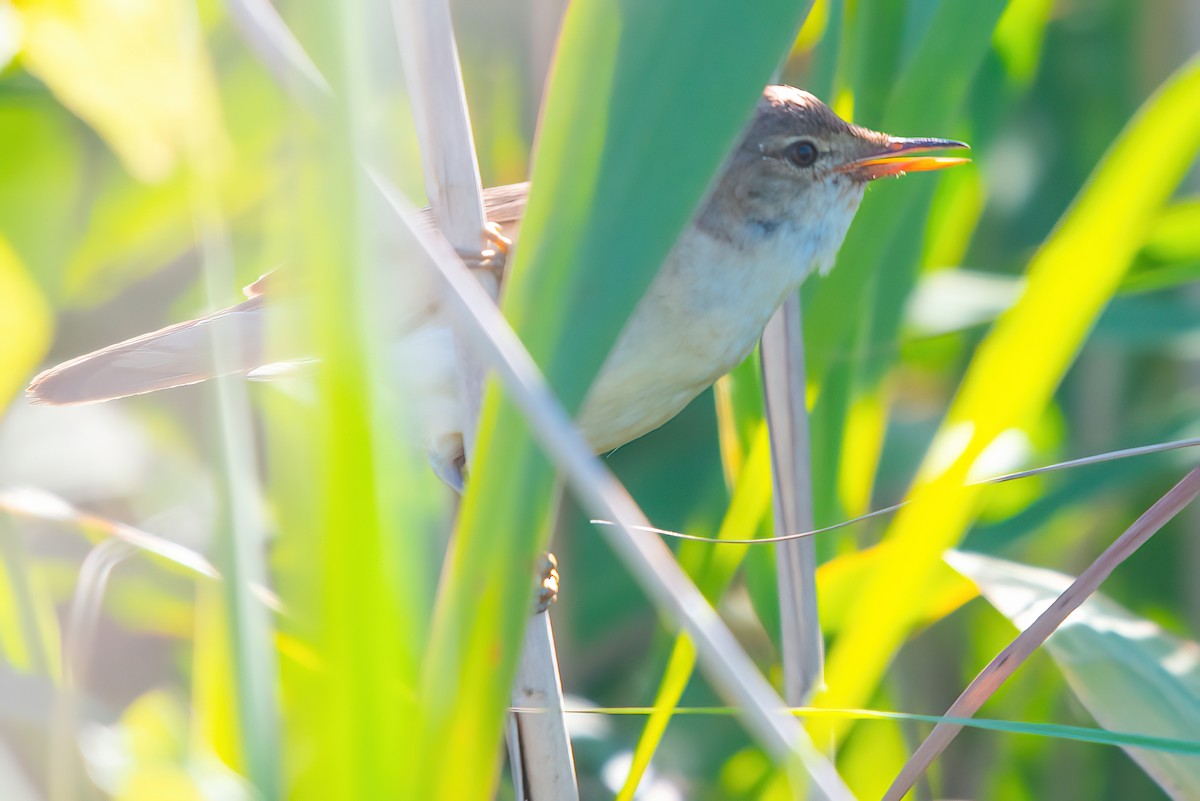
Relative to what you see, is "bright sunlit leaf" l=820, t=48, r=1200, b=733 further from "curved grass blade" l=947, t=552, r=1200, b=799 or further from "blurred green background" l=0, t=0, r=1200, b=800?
"curved grass blade" l=947, t=552, r=1200, b=799

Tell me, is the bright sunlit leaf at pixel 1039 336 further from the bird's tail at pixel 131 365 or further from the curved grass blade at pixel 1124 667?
the bird's tail at pixel 131 365

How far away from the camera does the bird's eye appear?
792mm

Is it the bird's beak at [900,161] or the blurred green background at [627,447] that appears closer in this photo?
the blurred green background at [627,447]

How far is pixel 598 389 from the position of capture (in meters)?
0.71

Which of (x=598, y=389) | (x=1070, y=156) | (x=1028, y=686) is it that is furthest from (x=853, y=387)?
(x=1070, y=156)

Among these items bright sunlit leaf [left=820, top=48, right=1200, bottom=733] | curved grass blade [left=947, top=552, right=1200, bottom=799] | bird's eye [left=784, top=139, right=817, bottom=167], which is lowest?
curved grass blade [left=947, top=552, right=1200, bottom=799]

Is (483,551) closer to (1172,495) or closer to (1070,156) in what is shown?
(1172,495)

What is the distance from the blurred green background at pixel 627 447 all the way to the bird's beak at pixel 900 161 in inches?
0.6

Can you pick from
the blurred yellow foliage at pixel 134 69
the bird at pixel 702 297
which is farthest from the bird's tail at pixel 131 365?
the blurred yellow foliage at pixel 134 69

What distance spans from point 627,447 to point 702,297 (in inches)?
22.4

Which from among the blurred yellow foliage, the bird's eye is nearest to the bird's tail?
the blurred yellow foliage

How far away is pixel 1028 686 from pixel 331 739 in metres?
0.99

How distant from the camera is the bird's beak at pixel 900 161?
68cm

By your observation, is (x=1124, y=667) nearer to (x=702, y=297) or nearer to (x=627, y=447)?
(x=702, y=297)
